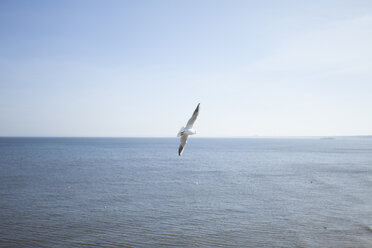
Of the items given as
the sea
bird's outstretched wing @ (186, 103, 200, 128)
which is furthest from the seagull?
the sea

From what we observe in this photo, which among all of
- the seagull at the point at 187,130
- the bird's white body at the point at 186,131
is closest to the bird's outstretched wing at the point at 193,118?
the seagull at the point at 187,130

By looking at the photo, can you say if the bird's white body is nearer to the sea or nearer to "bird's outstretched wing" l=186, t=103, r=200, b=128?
"bird's outstretched wing" l=186, t=103, r=200, b=128

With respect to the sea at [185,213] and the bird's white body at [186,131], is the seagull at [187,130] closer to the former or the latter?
the bird's white body at [186,131]

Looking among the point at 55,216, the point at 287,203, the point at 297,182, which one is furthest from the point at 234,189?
the point at 55,216

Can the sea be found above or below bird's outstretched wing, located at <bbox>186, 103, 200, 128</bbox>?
below

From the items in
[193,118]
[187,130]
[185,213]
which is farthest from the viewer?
[185,213]

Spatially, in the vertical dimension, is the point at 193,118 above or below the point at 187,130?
above

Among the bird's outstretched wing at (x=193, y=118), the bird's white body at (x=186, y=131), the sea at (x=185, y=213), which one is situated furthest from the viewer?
the sea at (x=185, y=213)

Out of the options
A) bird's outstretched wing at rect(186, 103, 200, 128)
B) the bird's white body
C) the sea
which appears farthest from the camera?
the sea

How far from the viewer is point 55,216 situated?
31.4 metres

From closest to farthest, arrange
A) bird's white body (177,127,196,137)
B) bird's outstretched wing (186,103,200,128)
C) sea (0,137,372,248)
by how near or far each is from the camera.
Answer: bird's white body (177,127,196,137)
bird's outstretched wing (186,103,200,128)
sea (0,137,372,248)

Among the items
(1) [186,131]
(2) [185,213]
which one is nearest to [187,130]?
(1) [186,131]

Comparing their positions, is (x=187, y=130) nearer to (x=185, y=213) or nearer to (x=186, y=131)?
(x=186, y=131)

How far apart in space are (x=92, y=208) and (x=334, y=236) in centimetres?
2781
